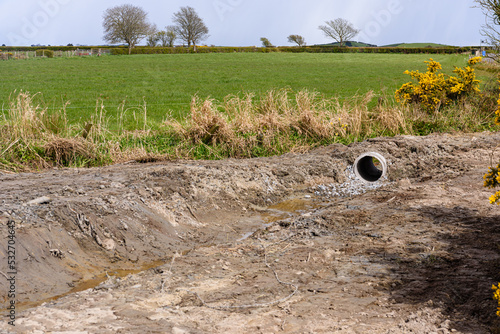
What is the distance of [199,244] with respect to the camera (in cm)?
532

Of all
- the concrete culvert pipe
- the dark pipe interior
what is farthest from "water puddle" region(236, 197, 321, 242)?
the dark pipe interior

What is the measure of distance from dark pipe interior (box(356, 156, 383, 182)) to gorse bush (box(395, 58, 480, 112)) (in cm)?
282

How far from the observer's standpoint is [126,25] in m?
56.0

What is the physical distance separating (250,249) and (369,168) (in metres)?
4.37

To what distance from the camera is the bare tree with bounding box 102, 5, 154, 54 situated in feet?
183

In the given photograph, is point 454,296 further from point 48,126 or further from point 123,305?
point 48,126

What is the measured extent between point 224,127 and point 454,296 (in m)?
5.51

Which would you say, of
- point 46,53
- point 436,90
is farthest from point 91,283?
point 46,53

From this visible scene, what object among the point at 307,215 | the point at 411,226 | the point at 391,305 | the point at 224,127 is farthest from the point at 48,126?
the point at 391,305

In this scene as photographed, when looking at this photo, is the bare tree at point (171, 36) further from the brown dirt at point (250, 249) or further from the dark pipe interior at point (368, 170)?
the brown dirt at point (250, 249)

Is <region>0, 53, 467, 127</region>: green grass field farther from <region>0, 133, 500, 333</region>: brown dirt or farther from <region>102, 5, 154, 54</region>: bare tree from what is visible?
<region>102, 5, 154, 54</region>: bare tree

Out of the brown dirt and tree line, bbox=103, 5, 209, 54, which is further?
tree line, bbox=103, 5, 209, 54

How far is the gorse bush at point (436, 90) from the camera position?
426 inches

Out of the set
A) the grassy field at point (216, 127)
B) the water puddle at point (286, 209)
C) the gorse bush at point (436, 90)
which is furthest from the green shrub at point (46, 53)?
the water puddle at point (286, 209)
